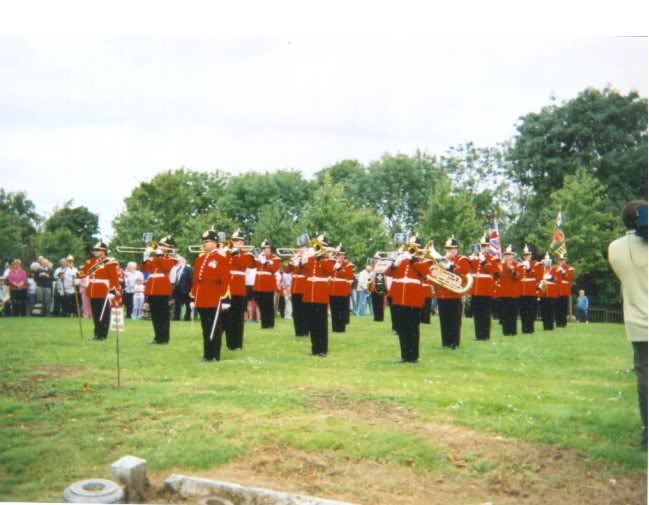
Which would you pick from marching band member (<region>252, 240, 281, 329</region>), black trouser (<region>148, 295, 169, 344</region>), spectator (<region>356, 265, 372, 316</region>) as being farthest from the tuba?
spectator (<region>356, 265, 372, 316</region>)

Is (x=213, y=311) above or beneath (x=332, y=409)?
above

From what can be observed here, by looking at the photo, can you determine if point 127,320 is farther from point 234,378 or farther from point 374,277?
point 234,378

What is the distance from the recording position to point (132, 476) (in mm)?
5664

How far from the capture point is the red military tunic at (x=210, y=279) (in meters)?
10.1

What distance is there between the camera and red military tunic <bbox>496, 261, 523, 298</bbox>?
14555 millimetres

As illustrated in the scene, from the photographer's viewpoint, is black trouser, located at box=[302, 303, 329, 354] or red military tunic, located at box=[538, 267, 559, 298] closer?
black trouser, located at box=[302, 303, 329, 354]

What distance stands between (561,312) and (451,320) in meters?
4.03

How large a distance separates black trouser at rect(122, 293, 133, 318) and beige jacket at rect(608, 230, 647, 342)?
1448cm

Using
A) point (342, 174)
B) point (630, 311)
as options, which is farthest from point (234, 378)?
point (630, 311)

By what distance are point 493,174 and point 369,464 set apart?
578 cm

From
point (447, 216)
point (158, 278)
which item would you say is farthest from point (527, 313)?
point (158, 278)

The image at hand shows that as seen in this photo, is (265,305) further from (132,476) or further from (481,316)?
(132,476)

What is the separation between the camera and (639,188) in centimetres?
676

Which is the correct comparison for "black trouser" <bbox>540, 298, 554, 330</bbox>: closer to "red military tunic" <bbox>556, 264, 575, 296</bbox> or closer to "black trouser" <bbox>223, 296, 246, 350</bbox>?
"red military tunic" <bbox>556, 264, 575, 296</bbox>
